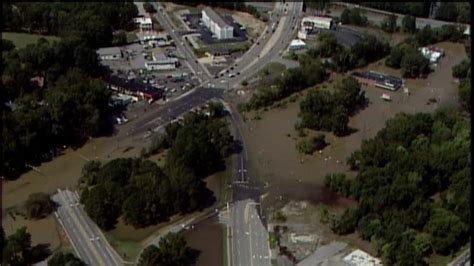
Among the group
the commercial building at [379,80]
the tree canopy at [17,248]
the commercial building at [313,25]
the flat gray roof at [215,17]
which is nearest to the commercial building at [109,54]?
the flat gray roof at [215,17]

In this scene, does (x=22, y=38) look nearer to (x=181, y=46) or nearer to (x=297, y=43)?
(x=181, y=46)

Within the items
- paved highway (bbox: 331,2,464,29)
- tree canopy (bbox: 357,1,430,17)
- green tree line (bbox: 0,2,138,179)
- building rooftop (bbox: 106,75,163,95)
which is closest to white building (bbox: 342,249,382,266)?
green tree line (bbox: 0,2,138,179)

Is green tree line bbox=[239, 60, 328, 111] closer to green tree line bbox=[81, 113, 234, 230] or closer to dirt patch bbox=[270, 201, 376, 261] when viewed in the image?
green tree line bbox=[81, 113, 234, 230]

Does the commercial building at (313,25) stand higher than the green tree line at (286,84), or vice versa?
the commercial building at (313,25)

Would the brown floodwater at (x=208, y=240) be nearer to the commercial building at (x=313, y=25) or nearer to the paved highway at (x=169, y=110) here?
the paved highway at (x=169, y=110)

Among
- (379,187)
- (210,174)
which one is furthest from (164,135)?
(379,187)

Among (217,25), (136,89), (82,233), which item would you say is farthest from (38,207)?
(217,25)
